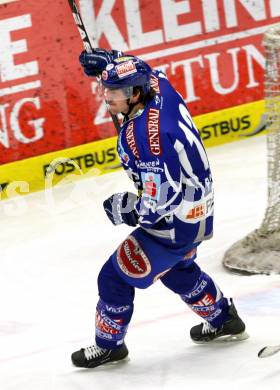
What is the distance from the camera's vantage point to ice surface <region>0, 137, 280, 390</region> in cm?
453

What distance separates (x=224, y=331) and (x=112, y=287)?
63cm

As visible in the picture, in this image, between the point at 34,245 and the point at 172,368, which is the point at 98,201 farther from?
the point at 172,368

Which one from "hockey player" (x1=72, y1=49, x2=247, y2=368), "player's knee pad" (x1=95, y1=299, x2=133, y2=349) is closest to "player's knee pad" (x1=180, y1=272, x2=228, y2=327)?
"hockey player" (x1=72, y1=49, x2=247, y2=368)

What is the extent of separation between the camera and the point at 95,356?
4656mm

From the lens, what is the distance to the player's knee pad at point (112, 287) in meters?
4.47

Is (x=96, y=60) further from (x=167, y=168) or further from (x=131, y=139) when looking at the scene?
(x=167, y=168)

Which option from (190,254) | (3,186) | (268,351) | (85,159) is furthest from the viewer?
(85,159)

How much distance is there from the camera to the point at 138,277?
4.42 metres

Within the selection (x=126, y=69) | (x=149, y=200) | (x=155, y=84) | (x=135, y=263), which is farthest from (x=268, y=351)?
(x=126, y=69)

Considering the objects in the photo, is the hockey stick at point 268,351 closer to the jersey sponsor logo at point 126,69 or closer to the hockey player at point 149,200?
the hockey player at point 149,200

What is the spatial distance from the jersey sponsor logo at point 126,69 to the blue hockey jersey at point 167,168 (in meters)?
0.13

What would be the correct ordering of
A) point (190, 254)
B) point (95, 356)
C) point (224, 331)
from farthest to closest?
point (224, 331), point (95, 356), point (190, 254)

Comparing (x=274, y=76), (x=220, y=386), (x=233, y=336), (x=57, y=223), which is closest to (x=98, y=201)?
(x=57, y=223)

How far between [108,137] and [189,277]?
11.4ft
